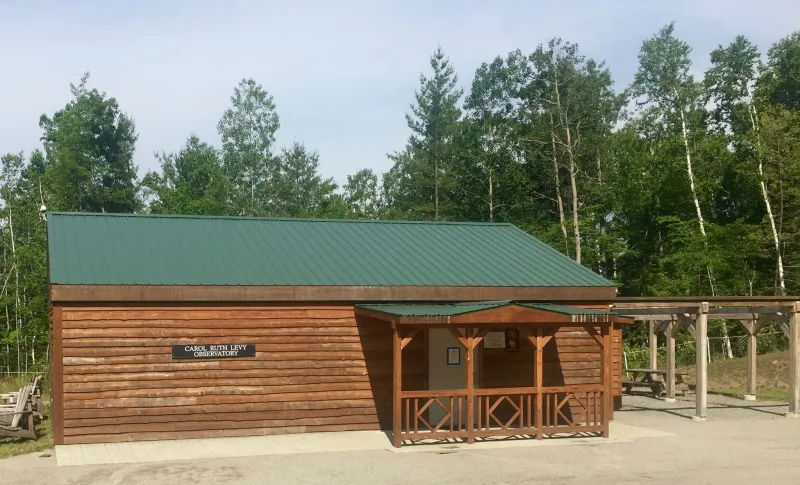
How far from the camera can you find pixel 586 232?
35.5 m

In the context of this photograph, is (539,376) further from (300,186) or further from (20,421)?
(300,186)

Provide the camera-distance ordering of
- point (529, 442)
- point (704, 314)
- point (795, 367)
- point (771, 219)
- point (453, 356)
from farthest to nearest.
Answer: point (771, 219), point (795, 367), point (704, 314), point (453, 356), point (529, 442)

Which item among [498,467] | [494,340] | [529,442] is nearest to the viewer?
[498,467]

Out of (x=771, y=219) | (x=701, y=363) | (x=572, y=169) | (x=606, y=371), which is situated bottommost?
(x=701, y=363)

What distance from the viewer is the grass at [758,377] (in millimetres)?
22531

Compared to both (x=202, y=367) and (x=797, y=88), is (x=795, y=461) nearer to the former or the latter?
(x=202, y=367)

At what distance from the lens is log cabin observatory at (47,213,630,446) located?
44.6 feet

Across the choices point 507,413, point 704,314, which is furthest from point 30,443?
point 704,314

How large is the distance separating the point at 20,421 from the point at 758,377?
734 inches

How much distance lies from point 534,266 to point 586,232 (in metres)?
19.1

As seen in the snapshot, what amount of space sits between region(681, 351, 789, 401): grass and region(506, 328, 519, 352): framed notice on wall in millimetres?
8823

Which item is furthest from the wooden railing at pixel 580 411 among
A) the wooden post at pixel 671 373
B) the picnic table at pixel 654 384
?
the picnic table at pixel 654 384

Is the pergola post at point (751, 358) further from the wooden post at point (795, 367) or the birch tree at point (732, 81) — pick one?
the birch tree at point (732, 81)

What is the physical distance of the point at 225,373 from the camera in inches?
562
